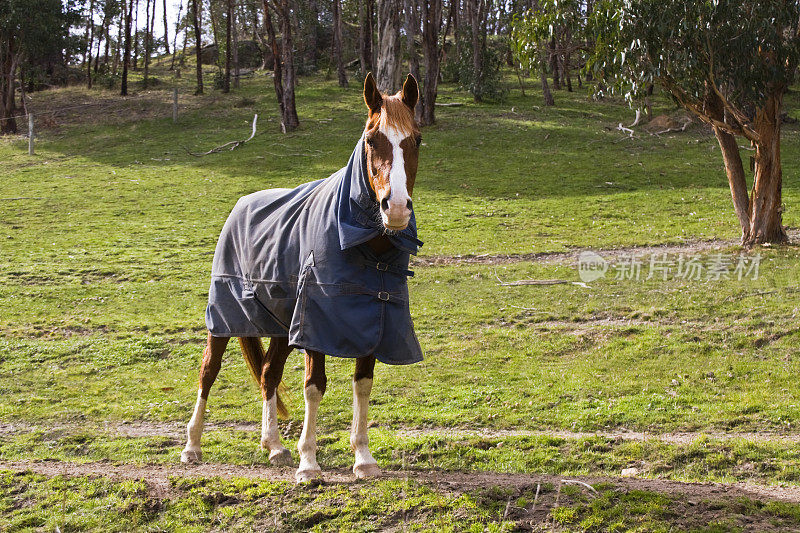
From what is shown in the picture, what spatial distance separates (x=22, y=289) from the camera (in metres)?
14.3

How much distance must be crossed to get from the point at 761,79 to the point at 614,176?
9.82 metres

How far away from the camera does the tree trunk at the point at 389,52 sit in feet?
33.9

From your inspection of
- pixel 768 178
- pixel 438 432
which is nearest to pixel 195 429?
pixel 438 432

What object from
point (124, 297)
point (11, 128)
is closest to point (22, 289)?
point (124, 297)

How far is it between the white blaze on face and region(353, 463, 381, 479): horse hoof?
1.87 m

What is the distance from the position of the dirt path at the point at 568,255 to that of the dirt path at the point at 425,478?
9.94 metres

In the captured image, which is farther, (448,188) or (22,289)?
(448,188)

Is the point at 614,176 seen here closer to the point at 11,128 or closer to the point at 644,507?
the point at 644,507

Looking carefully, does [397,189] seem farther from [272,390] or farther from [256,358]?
[256,358]

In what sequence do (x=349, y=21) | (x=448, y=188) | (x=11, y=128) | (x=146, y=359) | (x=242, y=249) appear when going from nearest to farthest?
(x=242, y=249)
(x=146, y=359)
(x=448, y=188)
(x=11, y=128)
(x=349, y=21)

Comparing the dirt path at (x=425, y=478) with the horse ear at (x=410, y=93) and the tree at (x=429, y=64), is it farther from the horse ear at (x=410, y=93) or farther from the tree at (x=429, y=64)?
the tree at (x=429, y=64)

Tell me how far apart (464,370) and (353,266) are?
15.3 ft

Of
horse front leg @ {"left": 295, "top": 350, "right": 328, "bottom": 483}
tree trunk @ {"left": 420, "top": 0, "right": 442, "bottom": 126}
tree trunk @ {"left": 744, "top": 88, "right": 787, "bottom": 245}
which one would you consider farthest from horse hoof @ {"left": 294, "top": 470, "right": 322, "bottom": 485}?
tree trunk @ {"left": 420, "top": 0, "right": 442, "bottom": 126}

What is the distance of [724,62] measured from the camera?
13.7 m
